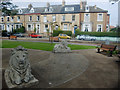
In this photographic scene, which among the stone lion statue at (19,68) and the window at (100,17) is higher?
the window at (100,17)

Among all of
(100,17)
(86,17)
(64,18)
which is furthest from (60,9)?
(100,17)

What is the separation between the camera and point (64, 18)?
120 feet

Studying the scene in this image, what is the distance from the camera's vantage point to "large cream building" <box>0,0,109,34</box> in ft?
113

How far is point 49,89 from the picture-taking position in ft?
15.0

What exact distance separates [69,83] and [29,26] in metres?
37.7

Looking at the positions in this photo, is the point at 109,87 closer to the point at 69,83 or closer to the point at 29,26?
the point at 69,83

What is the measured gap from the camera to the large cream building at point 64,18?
3438cm

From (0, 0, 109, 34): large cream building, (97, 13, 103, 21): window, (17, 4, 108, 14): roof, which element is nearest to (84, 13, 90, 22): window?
(0, 0, 109, 34): large cream building

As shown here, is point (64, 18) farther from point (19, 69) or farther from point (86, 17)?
point (19, 69)

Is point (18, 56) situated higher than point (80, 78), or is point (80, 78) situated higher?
point (18, 56)

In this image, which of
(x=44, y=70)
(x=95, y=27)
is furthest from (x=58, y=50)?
(x=95, y=27)

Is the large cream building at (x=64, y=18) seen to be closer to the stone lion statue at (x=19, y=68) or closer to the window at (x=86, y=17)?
the window at (x=86, y=17)

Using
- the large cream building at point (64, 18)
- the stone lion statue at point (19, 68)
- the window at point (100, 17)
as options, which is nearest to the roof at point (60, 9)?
the large cream building at point (64, 18)

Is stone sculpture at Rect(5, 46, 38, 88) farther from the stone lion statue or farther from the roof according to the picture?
the roof
